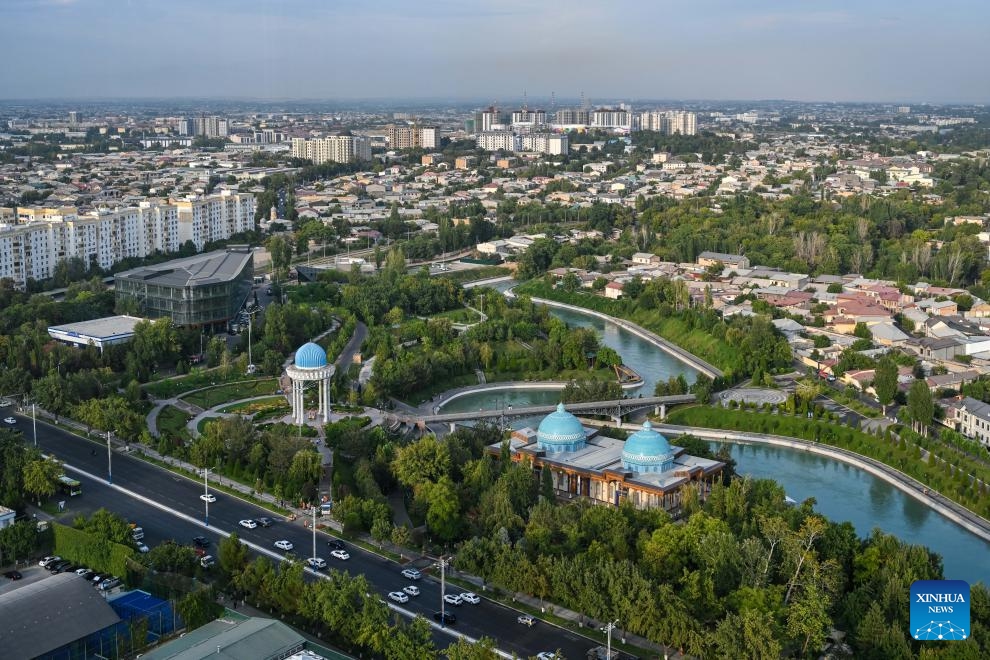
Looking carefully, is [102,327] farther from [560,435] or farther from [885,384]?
[885,384]

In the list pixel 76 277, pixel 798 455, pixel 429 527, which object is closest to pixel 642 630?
pixel 429 527

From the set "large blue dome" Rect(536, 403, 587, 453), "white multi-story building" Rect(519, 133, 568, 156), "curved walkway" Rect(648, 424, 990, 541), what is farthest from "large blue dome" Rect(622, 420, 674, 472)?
"white multi-story building" Rect(519, 133, 568, 156)

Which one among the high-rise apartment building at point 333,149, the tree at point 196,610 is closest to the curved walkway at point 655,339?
the tree at point 196,610

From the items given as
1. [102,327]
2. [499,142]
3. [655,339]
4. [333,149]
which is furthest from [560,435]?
[499,142]

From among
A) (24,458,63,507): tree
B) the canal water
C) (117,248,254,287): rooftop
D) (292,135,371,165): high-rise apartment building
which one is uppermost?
(292,135,371,165): high-rise apartment building

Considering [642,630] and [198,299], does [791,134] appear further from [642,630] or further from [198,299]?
[642,630]

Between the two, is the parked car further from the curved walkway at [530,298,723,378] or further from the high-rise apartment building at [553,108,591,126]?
the high-rise apartment building at [553,108,591,126]
